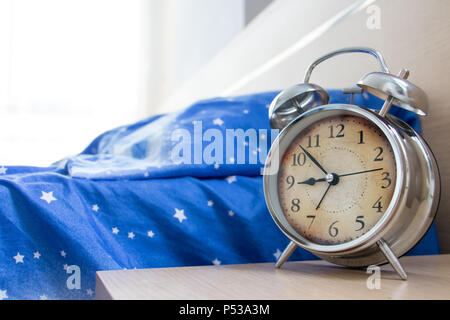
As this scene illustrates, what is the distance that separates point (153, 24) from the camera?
13.1 feet

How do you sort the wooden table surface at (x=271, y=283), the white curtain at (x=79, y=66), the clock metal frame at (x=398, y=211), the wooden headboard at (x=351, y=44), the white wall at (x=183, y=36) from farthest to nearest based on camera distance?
the white curtain at (x=79, y=66) → the white wall at (x=183, y=36) → the wooden headboard at (x=351, y=44) → the clock metal frame at (x=398, y=211) → the wooden table surface at (x=271, y=283)

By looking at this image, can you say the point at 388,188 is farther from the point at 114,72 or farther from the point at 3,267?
the point at 114,72

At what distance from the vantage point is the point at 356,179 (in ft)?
2.27

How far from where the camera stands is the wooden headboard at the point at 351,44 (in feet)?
3.23

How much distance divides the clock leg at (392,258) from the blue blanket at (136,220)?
26 cm

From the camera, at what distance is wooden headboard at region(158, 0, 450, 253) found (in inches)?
38.8

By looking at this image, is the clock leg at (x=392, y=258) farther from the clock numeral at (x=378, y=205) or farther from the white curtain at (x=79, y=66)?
the white curtain at (x=79, y=66)

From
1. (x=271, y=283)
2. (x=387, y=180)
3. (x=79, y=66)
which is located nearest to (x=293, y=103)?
(x=387, y=180)

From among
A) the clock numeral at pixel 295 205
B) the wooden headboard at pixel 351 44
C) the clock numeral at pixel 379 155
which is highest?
the wooden headboard at pixel 351 44

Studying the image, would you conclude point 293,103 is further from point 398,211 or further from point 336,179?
point 398,211

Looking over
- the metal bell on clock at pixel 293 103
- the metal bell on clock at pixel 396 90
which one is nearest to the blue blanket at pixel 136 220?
the metal bell on clock at pixel 293 103

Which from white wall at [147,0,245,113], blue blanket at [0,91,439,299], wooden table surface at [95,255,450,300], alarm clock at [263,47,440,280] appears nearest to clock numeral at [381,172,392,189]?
alarm clock at [263,47,440,280]

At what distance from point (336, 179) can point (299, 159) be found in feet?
0.25
